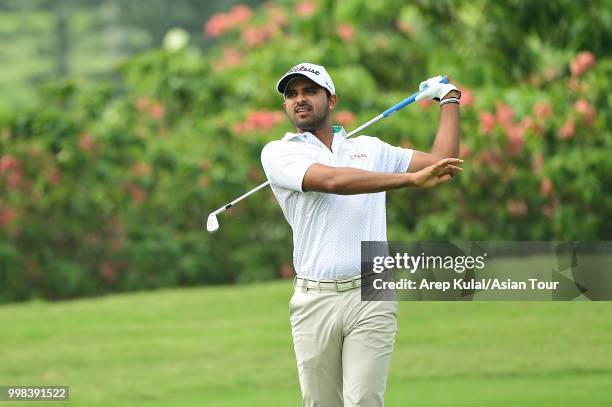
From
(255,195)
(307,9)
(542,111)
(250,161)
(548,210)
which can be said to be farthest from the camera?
(307,9)

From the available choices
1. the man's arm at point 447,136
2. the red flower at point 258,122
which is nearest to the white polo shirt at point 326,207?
the man's arm at point 447,136

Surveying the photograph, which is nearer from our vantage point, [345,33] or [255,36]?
[345,33]

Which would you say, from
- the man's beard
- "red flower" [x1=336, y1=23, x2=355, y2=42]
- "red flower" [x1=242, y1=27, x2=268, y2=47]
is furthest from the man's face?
"red flower" [x1=242, y1=27, x2=268, y2=47]

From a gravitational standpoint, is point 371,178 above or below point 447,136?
below

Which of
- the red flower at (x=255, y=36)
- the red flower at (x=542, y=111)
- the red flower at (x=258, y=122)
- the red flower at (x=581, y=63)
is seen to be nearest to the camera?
the red flower at (x=542, y=111)

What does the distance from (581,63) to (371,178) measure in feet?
30.7

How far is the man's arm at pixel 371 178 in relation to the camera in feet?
16.2

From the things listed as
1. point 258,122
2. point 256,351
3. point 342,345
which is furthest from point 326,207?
point 258,122

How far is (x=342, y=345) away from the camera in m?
5.32

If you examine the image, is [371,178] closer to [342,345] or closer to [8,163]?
[342,345]

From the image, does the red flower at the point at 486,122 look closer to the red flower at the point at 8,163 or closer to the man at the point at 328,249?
the red flower at the point at 8,163

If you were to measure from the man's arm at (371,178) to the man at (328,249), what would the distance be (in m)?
0.04

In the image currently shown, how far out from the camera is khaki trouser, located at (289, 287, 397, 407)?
17.1 ft

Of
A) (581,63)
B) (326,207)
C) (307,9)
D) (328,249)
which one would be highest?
(307,9)
